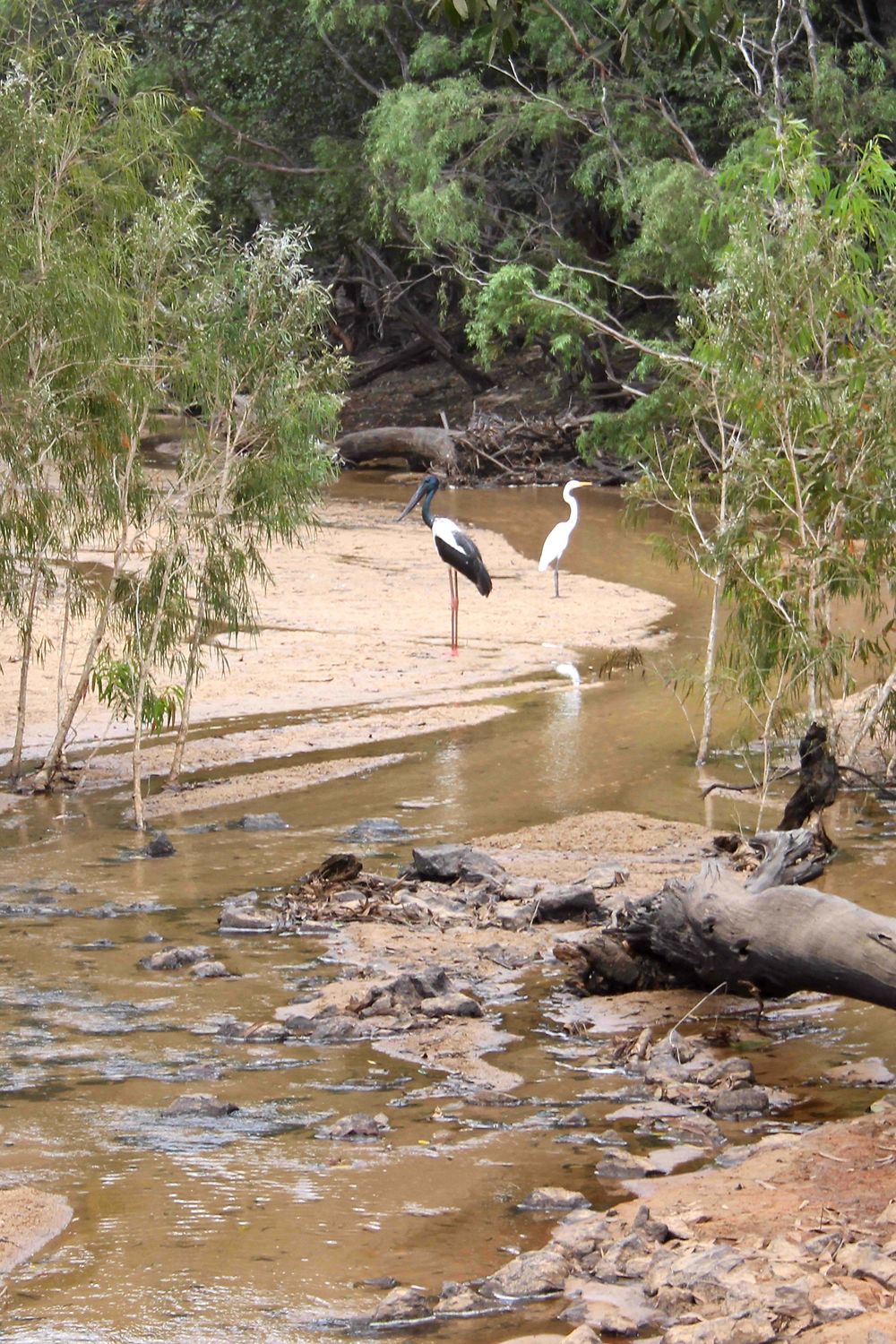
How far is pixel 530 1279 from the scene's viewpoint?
440cm

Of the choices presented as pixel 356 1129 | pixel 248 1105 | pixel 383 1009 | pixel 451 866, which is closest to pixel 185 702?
pixel 451 866

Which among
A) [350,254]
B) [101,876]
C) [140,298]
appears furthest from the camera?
[350,254]

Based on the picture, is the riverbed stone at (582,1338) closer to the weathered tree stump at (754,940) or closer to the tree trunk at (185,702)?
the weathered tree stump at (754,940)

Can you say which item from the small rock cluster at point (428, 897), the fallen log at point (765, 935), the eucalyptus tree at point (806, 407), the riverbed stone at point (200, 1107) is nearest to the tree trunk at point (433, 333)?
the eucalyptus tree at point (806, 407)

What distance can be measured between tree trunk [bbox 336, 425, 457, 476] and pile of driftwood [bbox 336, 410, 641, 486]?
0.07 feet

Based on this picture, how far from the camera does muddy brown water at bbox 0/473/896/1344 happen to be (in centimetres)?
451

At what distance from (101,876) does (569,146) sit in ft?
73.6

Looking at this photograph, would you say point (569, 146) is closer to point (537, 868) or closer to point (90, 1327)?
point (537, 868)

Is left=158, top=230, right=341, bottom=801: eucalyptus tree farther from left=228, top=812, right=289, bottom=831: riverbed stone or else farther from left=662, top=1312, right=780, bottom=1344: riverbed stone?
left=662, top=1312, right=780, bottom=1344: riverbed stone

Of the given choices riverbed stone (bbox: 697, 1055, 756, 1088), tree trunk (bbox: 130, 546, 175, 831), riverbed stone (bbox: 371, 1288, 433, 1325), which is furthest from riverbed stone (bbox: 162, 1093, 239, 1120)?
tree trunk (bbox: 130, 546, 175, 831)

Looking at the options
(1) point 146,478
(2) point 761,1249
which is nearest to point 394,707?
(1) point 146,478

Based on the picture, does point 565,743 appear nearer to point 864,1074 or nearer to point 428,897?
point 428,897

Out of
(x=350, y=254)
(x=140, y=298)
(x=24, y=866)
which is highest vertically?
(x=350, y=254)

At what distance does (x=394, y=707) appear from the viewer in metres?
14.0
